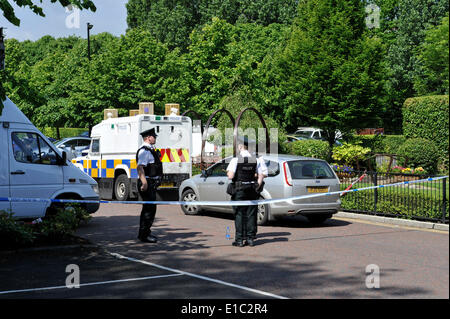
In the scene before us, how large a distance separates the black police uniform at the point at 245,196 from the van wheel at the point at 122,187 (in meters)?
8.28

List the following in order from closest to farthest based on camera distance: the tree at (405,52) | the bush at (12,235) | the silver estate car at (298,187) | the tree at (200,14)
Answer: the bush at (12,235), the silver estate car at (298,187), the tree at (405,52), the tree at (200,14)

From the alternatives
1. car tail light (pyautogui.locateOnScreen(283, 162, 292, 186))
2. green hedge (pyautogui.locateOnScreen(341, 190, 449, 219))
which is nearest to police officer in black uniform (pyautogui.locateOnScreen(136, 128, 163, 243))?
car tail light (pyautogui.locateOnScreen(283, 162, 292, 186))

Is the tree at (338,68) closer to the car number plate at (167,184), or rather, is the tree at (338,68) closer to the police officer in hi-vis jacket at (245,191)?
the car number plate at (167,184)

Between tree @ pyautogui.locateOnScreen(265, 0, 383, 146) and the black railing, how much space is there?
33.4 ft

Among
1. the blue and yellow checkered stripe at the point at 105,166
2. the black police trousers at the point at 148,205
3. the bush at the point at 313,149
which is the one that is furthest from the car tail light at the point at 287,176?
the bush at the point at 313,149

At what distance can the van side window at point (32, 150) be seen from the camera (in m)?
11.3

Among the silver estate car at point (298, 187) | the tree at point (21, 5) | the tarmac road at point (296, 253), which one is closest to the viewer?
the tarmac road at point (296, 253)

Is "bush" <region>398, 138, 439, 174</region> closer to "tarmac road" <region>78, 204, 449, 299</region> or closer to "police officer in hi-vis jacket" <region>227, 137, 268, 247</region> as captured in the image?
"tarmac road" <region>78, 204, 449, 299</region>

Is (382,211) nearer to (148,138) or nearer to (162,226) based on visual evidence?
(162,226)

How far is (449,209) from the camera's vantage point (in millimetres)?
11891

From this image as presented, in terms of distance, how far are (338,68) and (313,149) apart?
11.9 ft

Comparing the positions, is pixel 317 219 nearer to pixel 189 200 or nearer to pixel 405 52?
pixel 189 200
